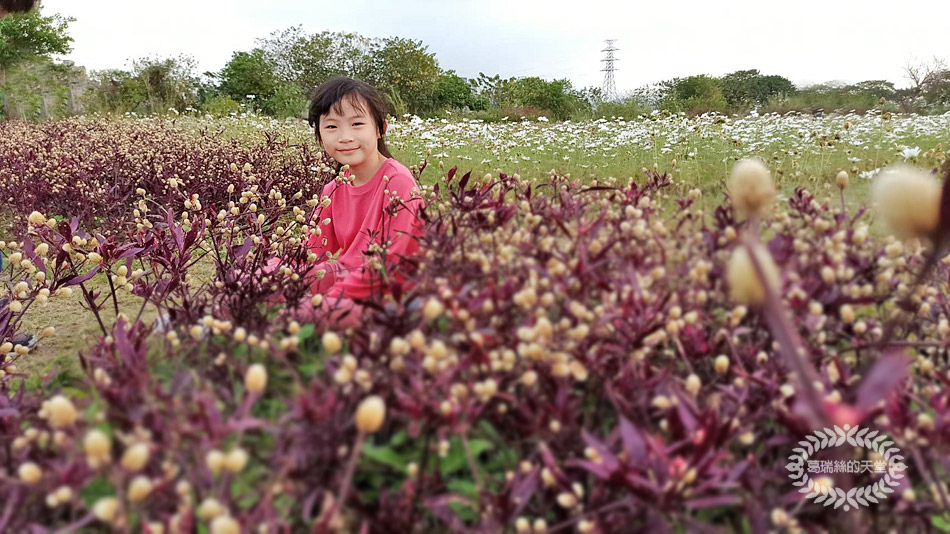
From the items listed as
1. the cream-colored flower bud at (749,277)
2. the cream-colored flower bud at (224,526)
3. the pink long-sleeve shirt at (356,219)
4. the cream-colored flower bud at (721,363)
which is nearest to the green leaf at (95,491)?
the cream-colored flower bud at (224,526)

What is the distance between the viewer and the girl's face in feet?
10.5

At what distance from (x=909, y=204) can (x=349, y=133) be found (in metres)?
2.91

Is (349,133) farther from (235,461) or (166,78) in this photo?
(166,78)

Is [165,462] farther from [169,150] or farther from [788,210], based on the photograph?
[169,150]

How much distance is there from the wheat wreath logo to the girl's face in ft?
8.99

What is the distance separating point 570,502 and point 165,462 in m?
0.51

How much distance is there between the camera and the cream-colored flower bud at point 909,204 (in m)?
0.58

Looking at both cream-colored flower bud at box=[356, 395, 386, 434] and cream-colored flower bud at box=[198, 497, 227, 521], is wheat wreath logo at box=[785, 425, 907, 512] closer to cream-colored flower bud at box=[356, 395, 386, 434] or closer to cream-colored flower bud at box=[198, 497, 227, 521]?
cream-colored flower bud at box=[356, 395, 386, 434]

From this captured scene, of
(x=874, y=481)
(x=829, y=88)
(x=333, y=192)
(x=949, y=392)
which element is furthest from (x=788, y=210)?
(x=829, y=88)

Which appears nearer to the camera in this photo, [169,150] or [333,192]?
[333,192]

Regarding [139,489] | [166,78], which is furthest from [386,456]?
[166,78]

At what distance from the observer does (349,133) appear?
3.21 meters

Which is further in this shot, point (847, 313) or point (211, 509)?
point (847, 313)

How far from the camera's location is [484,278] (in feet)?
3.80
